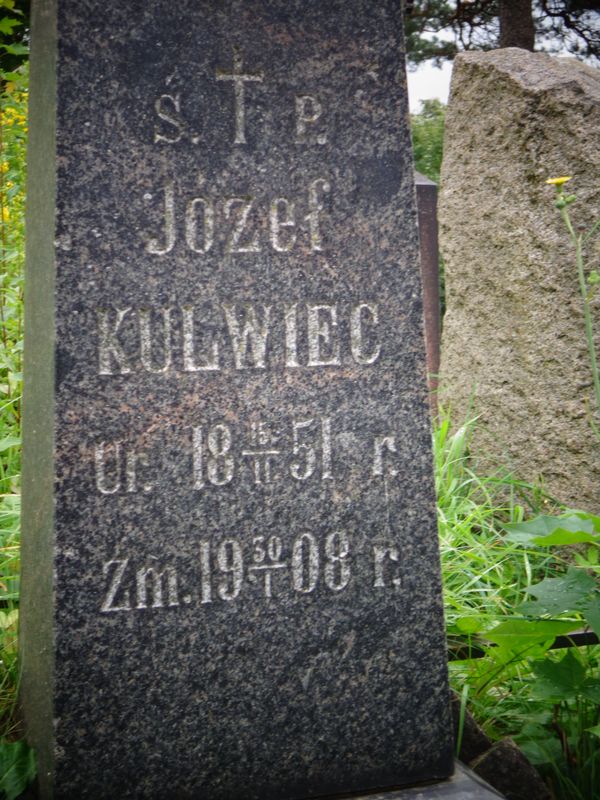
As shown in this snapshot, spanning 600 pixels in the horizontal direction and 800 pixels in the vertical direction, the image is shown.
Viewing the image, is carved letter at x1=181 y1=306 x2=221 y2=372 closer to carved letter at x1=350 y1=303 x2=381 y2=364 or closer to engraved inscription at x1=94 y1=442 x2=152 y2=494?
engraved inscription at x1=94 y1=442 x2=152 y2=494

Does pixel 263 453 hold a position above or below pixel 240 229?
below

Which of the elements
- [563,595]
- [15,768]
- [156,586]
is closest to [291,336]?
[156,586]

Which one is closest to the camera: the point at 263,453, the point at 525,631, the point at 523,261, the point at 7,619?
the point at 263,453

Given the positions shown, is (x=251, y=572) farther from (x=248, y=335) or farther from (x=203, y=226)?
(x=203, y=226)

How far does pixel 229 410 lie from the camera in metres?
1.93

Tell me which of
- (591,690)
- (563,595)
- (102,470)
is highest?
(102,470)

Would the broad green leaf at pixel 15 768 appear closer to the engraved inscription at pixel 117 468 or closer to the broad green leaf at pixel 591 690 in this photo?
the engraved inscription at pixel 117 468

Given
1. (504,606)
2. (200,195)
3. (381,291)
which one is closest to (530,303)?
(504,606)

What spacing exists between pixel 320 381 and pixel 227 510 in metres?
0.36

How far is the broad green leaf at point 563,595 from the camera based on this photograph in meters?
1.92

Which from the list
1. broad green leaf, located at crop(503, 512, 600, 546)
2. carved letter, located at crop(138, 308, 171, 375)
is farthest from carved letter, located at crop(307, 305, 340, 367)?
broad green leaf, located at crop(503, 512, 600, 546)

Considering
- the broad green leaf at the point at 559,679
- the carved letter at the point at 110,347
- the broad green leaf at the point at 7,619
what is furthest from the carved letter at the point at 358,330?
the broad green leaf at the point at 7,619

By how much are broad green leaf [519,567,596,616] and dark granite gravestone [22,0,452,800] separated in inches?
8.9

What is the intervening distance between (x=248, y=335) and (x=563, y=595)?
91 cm
